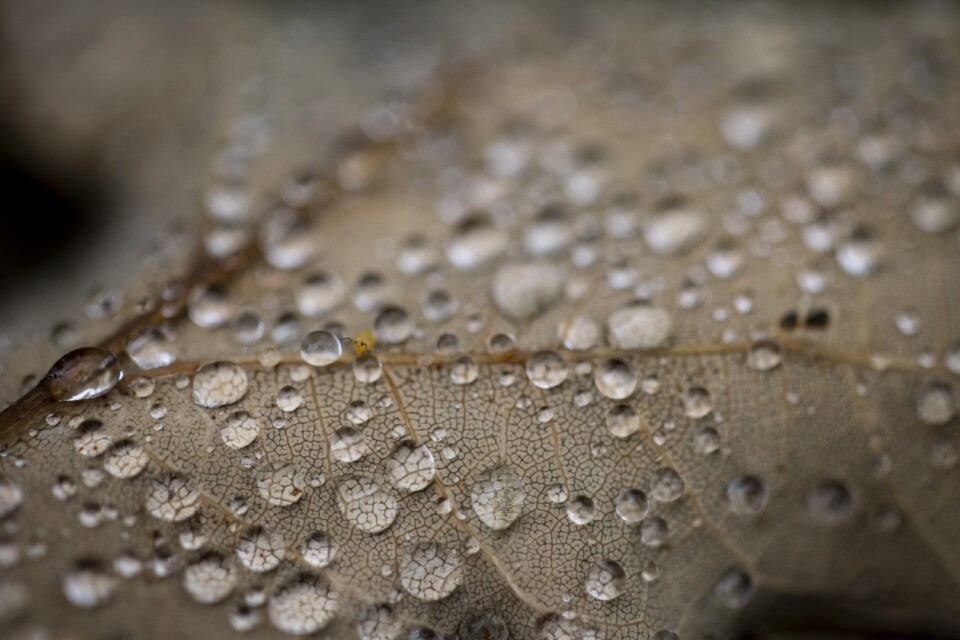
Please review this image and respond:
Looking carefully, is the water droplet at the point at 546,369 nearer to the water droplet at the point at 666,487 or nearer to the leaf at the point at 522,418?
the leaf at the point at 522,418

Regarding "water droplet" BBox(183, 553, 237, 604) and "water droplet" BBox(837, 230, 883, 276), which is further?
"water droplet" BBox(837, 230, 883, 276)

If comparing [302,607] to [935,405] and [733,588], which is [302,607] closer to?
[733,588]

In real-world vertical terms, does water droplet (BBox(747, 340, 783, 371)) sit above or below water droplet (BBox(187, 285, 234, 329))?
below

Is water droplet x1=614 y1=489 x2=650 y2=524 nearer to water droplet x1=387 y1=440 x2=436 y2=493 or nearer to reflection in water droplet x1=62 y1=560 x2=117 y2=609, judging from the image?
water droplet x1=387 y1=440 x2=436 y2=493

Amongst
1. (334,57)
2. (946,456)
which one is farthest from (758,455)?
(334,57)

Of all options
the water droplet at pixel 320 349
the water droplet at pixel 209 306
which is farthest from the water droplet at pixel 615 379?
the water droplet at pixel 209 306

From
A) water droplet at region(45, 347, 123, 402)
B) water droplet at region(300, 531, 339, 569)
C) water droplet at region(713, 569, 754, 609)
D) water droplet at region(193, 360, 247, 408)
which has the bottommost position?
water droplet at region(713, 569, 754, 609)

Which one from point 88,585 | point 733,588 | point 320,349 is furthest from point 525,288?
point 88,585

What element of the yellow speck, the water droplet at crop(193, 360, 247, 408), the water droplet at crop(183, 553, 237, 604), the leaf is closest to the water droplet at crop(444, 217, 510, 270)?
the leaf
